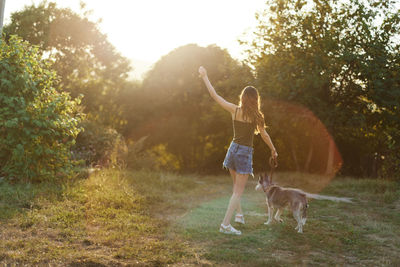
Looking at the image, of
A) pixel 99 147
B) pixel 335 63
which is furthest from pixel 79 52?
pixel 335 63

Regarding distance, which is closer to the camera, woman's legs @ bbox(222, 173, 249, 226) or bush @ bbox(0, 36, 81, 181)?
woman's legs @ bbox(222, 173, 249, 226)

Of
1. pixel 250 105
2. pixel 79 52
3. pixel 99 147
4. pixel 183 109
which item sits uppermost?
pixel 79 52

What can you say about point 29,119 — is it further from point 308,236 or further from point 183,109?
point 183,109

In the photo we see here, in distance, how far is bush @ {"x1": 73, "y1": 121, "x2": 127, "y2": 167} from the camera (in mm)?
12938

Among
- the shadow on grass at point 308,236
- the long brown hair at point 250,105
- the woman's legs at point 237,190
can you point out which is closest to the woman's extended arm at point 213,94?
the long brown hair at point 250,105

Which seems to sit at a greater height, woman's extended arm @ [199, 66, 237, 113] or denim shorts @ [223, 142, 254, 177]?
woman's extended arm @ [199, 66, 237, 113]

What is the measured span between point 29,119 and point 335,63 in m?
8.91

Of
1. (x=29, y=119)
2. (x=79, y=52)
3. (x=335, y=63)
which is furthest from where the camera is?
(x=79, y=52)

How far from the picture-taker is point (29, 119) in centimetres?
817

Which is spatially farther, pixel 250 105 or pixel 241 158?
pixel 241 158

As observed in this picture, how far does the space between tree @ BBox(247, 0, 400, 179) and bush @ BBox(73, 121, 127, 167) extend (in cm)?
556

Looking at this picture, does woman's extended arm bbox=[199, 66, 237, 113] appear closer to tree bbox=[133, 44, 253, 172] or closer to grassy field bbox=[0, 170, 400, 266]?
grassy field bbox=[0, 170, 400, 266]

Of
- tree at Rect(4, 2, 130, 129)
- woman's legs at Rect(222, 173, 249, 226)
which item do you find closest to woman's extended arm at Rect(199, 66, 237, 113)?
woman's legs at Rect(222, 173, 249, 226)

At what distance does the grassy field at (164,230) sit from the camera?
15.2ft
